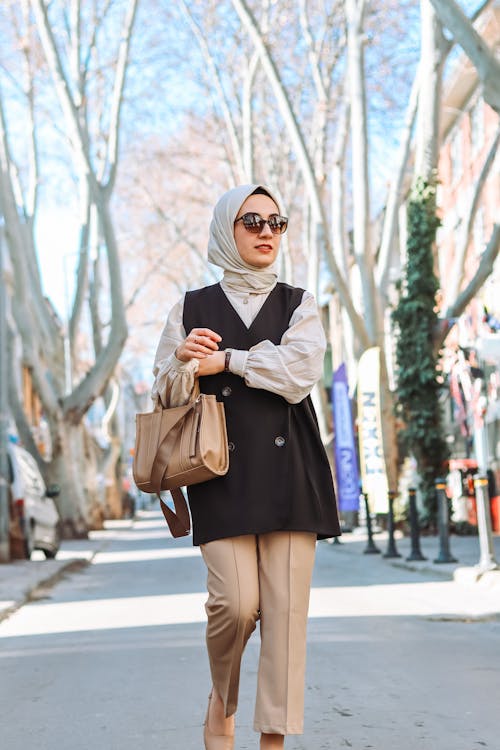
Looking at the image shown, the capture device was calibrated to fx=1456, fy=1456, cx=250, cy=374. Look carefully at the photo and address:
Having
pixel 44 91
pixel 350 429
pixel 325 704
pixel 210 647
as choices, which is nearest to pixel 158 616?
pixel 325 704

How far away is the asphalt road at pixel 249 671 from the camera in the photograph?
6.03m

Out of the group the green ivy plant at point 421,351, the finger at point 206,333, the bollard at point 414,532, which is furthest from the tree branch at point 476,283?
the finger at point 206,333

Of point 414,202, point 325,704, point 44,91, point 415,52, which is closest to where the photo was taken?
point 325,704

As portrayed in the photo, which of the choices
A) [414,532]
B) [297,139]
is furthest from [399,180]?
[414,532]

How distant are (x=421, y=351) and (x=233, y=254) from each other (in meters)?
19.4

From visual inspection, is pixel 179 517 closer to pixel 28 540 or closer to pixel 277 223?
pixel 277 223

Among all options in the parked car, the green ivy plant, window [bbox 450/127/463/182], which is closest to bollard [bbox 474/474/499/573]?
the parked car

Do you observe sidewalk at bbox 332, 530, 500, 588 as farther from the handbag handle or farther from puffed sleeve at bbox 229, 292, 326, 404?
puffed sleeve at bbox 229, 292, 326, 404

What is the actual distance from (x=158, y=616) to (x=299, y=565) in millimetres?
7391

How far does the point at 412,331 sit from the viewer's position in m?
24.2

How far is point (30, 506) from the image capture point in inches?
862

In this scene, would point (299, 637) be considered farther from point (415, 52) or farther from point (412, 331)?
point (415, 52)

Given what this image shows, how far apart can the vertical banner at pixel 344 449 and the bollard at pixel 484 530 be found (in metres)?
11.6

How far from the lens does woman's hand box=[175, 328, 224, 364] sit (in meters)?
4.54
